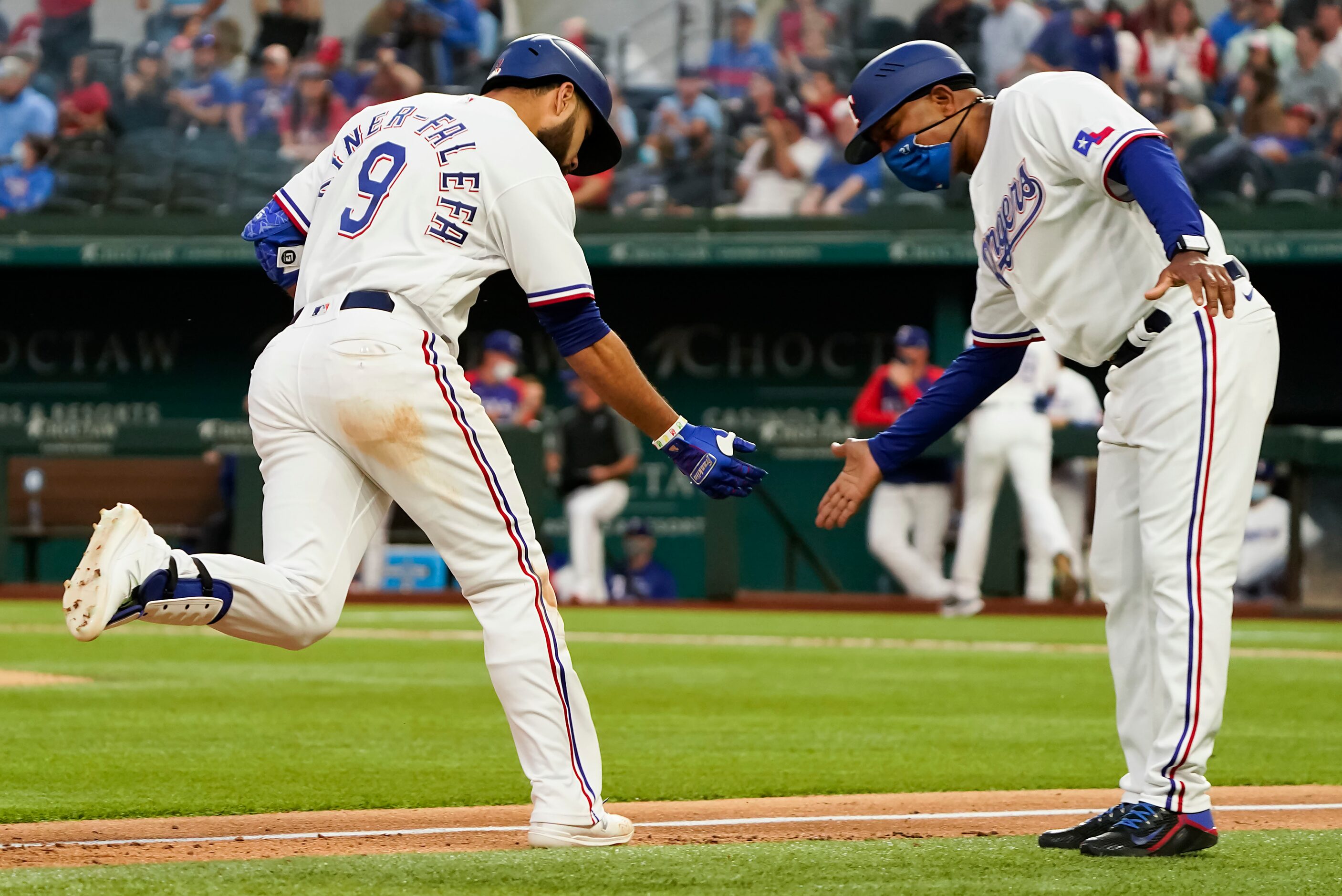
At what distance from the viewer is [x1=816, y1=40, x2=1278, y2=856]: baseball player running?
371 cm

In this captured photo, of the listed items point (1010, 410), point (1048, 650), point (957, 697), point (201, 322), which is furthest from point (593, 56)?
point (957, 697)

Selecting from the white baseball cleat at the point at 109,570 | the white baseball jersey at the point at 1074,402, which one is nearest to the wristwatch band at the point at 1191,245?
the white baseball cleat at the point at 109,570

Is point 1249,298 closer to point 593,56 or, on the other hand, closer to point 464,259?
point 464,259

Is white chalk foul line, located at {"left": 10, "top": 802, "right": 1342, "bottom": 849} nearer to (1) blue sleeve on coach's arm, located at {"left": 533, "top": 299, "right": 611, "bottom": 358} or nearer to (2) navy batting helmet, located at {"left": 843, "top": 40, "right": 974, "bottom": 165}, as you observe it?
(1) blue sleeve on coach's arm, located at {"left": 533, "top": 299, "right": 611, "bottom": 358}

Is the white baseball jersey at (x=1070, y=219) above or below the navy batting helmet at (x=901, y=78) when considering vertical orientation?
below

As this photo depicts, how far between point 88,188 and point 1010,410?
9.45m

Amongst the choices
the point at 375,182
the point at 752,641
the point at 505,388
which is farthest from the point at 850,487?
the point at 505,388

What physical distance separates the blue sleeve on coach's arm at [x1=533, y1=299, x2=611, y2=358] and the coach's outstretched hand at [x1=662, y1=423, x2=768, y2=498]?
28 centimetres

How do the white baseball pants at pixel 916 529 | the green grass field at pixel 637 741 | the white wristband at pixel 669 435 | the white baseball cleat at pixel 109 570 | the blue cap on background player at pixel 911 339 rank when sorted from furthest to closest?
1. the white baseball pants at pixel 916 529
2. the blue cap on background player at pixel 911 339
3. the white wristband at pixel 669 435
4. the green grass field at pixel 637 741
5. the white baseball cleat at pixel 109 570

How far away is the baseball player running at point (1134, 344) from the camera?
3.71m

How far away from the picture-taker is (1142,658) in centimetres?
396

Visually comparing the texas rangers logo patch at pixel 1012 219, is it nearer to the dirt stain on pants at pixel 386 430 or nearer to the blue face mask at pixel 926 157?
the blue face mask at pixel 926 157

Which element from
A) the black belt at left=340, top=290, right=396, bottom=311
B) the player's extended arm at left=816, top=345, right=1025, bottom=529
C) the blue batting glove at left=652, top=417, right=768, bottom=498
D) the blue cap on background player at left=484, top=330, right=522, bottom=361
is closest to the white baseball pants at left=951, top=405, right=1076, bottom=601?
the blue cap on background player at left=484, top=330, right=522, bottom=361

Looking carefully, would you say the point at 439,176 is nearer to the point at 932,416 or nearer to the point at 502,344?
the point at 932,416
